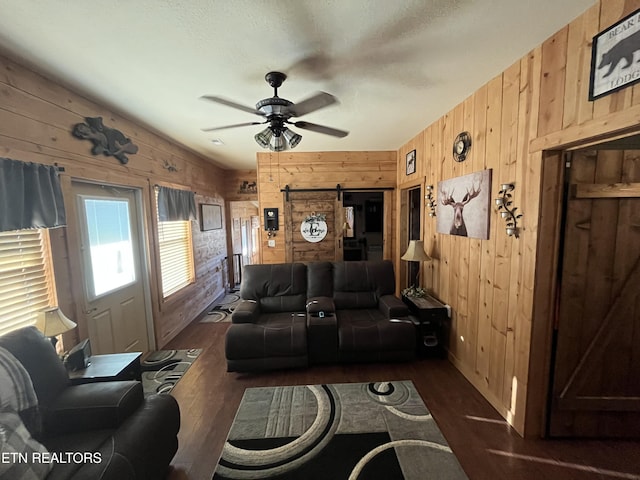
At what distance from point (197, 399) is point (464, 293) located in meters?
2.76

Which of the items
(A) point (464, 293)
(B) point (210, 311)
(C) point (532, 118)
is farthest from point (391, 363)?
(B) point (210, 311)

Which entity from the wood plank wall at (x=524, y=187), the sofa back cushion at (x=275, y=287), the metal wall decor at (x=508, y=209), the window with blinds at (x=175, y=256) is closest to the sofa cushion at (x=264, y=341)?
the sofa back cushion at (x=275, y=287)

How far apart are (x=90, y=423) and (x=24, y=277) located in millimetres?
1165

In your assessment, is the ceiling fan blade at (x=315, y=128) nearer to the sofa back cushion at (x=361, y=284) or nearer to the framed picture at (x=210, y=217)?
the sofa back cushion at (x=361, y=284)

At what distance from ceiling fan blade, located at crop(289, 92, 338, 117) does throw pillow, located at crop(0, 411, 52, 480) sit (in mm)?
2251

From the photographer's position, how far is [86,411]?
1.50 metres

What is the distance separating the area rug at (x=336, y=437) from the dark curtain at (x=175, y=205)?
2.53 meters

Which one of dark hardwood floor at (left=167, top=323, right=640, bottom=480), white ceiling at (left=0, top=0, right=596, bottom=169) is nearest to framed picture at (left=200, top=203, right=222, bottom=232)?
white ceiling at (left=0, top=0, right=596, bottom=169)

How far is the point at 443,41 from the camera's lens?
5.48 feet

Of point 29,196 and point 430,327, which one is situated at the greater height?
point 29,196

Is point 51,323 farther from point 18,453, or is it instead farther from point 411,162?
point 411,162

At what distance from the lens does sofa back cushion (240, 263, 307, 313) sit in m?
3.54

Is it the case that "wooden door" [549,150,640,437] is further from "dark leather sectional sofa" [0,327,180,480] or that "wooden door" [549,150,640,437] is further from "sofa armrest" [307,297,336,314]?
"dark leather sectional sofa" [0,327,180,480]

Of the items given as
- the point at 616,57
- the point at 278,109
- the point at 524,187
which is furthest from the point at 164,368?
the point at 616,57
